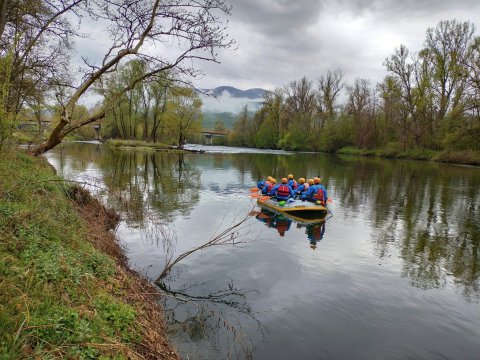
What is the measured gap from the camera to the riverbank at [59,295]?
3449 millimetres

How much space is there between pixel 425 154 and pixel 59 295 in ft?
175

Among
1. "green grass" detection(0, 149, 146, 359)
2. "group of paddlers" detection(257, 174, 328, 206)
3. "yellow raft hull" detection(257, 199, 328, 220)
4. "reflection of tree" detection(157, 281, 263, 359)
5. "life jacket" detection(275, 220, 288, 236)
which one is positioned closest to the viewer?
"green grass" detection(0, 149, 146, 359)

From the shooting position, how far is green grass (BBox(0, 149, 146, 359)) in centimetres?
340

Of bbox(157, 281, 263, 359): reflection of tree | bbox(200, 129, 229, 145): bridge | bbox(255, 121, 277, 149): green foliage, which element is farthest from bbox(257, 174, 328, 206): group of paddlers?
bbox(200, 129, 229, 145): bridge

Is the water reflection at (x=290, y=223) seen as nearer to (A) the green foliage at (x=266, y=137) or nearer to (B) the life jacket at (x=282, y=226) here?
(B) the life jacket at (x=282, y=226)

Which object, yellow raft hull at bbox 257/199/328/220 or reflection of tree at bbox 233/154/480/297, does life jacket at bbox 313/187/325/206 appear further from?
reflection of tree at bbox 233/154/480/297

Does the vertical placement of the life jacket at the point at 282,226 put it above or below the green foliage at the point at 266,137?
below

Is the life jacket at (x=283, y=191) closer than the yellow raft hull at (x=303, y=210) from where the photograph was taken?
No

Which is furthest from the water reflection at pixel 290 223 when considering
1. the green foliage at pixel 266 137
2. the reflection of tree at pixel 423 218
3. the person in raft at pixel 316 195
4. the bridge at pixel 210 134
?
the bridge at pixel 210 134

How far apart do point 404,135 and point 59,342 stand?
5713cm

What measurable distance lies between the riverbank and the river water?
43.6 inches

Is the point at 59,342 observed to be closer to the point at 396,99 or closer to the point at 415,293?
the point at 415,293

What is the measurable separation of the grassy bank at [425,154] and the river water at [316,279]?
2791cm

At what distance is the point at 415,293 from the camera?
28.5ft
